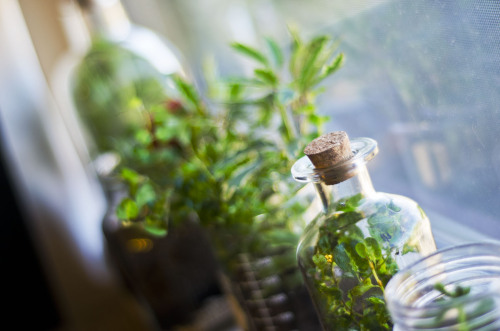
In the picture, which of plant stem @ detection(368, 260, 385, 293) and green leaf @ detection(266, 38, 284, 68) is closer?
plant stem @ detection(368, 260, 385, 293)

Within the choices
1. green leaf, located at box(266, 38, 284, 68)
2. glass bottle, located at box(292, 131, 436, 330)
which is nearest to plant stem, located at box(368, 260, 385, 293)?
glass bottle, located at box(292, 131, 436, 330)

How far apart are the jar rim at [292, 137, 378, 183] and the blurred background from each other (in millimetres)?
114

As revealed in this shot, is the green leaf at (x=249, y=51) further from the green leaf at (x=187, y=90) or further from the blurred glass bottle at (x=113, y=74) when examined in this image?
the blurred glass bottle at (x=113, y=74)

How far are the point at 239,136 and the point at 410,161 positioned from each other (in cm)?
21

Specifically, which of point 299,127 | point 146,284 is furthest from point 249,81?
point 146,284

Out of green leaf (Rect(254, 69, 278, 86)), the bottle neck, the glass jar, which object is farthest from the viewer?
green leaf (Rect(254, 69, 278, 86))

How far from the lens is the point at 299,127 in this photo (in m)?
0.58

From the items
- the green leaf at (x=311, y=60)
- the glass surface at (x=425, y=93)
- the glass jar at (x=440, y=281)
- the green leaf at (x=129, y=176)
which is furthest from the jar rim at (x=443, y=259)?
the green leaf at (x=129, y=176)

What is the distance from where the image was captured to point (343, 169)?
0.42 meters

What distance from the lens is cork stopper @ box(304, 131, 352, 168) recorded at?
1.35 feet

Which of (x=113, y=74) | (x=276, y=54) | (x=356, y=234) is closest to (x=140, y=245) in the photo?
(x=113, y=74)

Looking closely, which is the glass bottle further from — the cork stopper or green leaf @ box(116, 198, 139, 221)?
green leaf @ box(116, 198, 139, 221)

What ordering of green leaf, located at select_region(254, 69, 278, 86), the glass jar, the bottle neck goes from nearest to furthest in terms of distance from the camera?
the glass jar
the bottle neck
green leaf, located at select_region(254, 69, 278, 86)

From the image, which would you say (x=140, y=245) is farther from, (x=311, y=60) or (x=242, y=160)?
(x=311, y=60)
